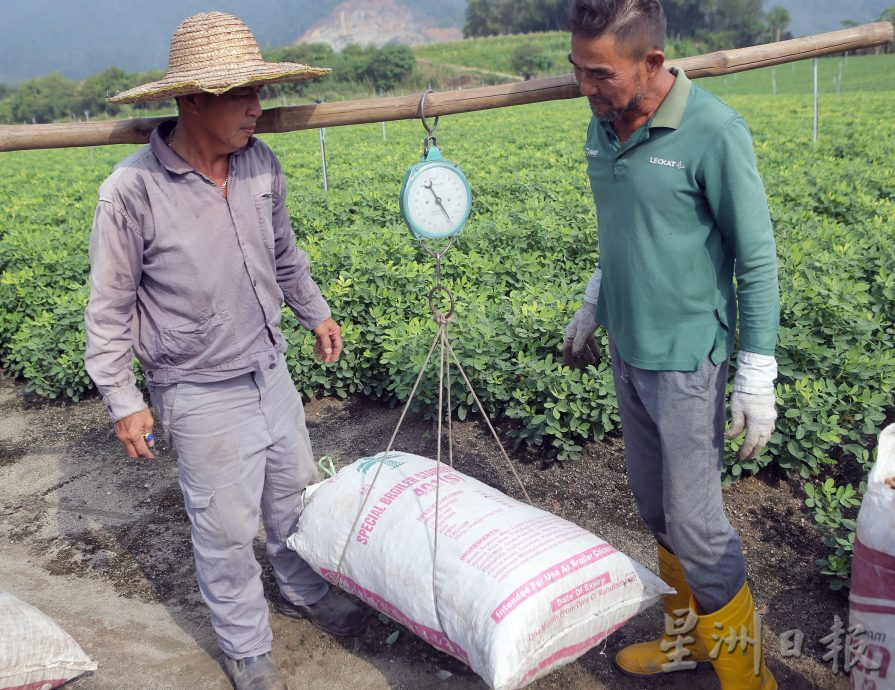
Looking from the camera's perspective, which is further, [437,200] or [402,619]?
[437,200]

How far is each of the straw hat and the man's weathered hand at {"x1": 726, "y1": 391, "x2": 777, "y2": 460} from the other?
5.49 ft

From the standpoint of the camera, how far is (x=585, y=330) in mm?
2809

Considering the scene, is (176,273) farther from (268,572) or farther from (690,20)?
(690,20)

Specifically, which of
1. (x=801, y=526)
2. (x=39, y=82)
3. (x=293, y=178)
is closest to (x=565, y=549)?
(x=801, y=526)

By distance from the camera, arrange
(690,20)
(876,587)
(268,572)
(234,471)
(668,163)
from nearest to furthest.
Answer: (876,587) → (668,163) → (234,471) → (268,572) → (690,20)

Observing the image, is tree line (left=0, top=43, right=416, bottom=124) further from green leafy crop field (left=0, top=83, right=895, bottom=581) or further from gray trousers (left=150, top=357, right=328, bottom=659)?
gray trousers (left=150, top=357, right=328, bottom=659)

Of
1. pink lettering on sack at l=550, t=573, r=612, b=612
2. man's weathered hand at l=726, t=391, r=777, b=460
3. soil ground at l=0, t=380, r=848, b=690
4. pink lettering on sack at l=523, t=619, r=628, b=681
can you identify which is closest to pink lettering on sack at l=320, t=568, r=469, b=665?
pink lettering on sack at l=523, t=619, r=628, b=681

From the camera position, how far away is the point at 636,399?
248cm

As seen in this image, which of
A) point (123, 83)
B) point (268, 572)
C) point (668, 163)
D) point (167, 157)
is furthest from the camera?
point (123, 83)

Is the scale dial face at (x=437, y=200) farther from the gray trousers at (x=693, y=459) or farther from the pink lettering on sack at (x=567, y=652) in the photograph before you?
the pink lettering on sack at (x=567, y=652)

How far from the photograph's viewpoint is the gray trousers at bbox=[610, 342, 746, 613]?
226 cm

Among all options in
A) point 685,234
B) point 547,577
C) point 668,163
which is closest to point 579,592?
point 547,577

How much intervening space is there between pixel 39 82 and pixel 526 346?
88702mm

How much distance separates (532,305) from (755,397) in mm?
2353
